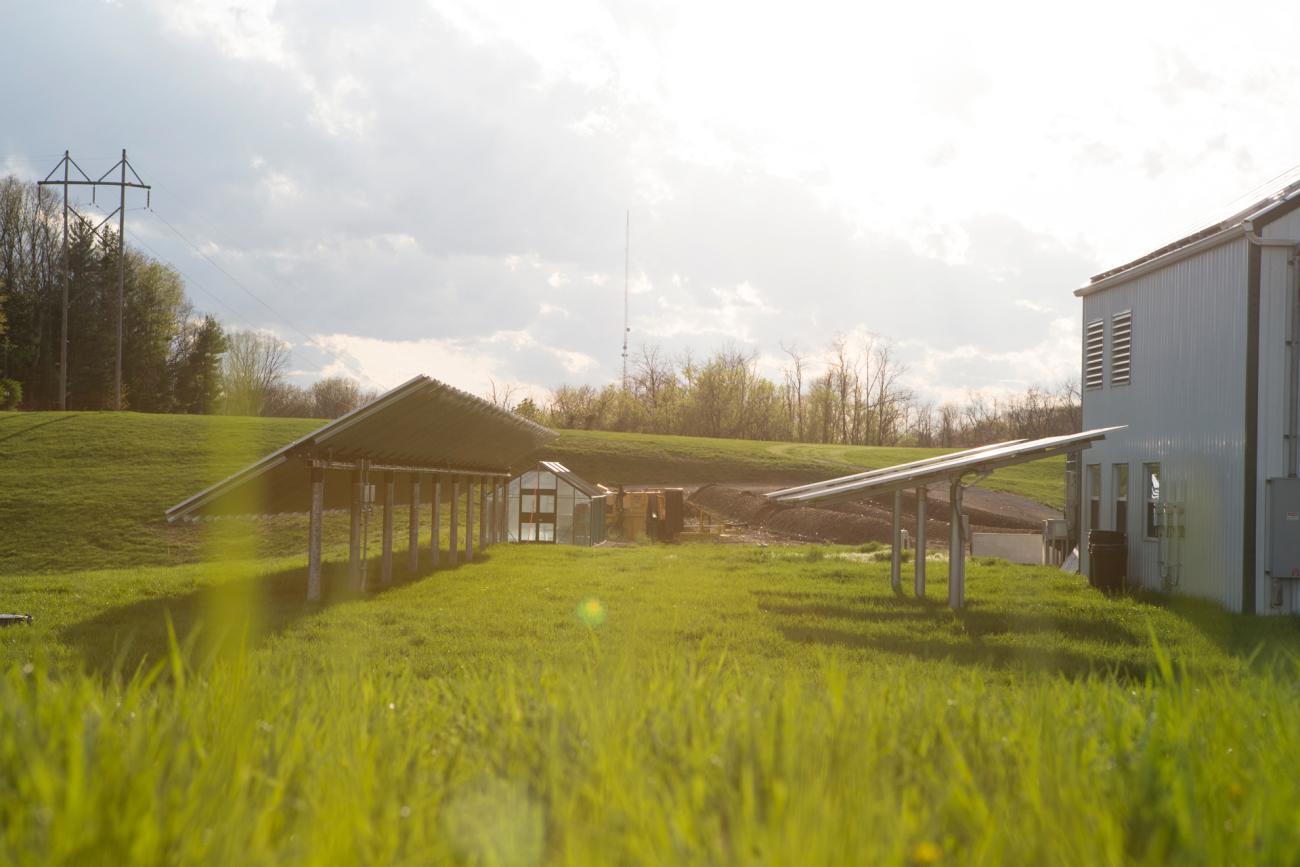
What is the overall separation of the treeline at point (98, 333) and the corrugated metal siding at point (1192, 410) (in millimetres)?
48394

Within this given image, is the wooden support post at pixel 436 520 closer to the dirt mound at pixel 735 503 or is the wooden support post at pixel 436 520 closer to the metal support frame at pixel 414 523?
the metal support frame at pixel 414 523

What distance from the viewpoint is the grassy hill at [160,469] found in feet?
104

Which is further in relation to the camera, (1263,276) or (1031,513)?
(1031,513)

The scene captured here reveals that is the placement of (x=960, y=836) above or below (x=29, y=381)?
below

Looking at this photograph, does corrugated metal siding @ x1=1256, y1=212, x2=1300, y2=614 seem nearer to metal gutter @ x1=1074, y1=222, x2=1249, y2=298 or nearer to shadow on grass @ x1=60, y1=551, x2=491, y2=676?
metal gutter @ x1=1074, y1=222, x2=1249, y2=298

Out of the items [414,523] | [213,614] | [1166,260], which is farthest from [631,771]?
[1166,260]

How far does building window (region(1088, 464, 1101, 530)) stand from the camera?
23156 millimetres

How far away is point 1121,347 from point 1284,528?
20.5 feet

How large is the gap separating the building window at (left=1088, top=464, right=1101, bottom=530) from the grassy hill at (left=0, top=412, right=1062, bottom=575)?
20.8m

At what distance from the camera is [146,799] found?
3029 mm

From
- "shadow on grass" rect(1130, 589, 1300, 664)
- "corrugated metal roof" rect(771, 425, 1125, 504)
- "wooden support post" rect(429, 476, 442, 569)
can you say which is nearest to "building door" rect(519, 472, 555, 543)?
"wooden support post" rect(429, 476, 442, 569)

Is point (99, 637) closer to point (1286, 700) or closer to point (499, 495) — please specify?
point (1286, 700)

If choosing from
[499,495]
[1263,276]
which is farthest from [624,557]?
[1263,276]

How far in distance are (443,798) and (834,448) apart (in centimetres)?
6981
